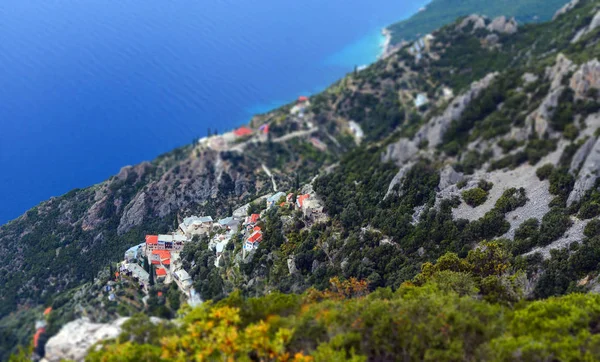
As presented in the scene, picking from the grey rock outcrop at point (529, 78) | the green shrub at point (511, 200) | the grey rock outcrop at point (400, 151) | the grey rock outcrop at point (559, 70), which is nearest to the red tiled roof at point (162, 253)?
the grey rock outcrop at point (400, 151)

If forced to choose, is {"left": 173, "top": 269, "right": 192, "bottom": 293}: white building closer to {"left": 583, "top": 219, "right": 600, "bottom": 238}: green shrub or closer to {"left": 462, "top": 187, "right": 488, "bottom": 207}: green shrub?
{"left": 462, "top": 187, "right": 488, "bottom": 207}: green shrub

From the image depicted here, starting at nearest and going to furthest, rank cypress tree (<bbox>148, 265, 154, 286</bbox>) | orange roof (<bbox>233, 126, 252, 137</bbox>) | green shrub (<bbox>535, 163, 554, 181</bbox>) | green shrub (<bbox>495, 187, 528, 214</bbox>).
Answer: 1. cypress tree (<bbox>148, 265, 154, 286</bbox>)
2. green shrub (<bbox>495, 187, 528, 214</bbox>)
3. green shrub (<bbox>535, 163, 554, 181</bbox>)
4. orange roof (<bbox>233, 126, 252, 137</bbox>)

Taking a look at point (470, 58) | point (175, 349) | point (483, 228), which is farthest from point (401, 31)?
point (175, 349)

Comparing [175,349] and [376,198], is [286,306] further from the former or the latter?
[376,198]

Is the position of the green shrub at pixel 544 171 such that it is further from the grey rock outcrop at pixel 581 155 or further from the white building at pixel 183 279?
the white building at pixel 183 279

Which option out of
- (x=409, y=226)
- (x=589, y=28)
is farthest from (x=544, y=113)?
(x=589, y=28)

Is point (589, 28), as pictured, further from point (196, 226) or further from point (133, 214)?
point (133, 214)

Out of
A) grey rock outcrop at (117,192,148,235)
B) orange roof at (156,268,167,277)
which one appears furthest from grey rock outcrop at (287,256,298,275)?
grey rock outcrop at (117,192,148,235)
